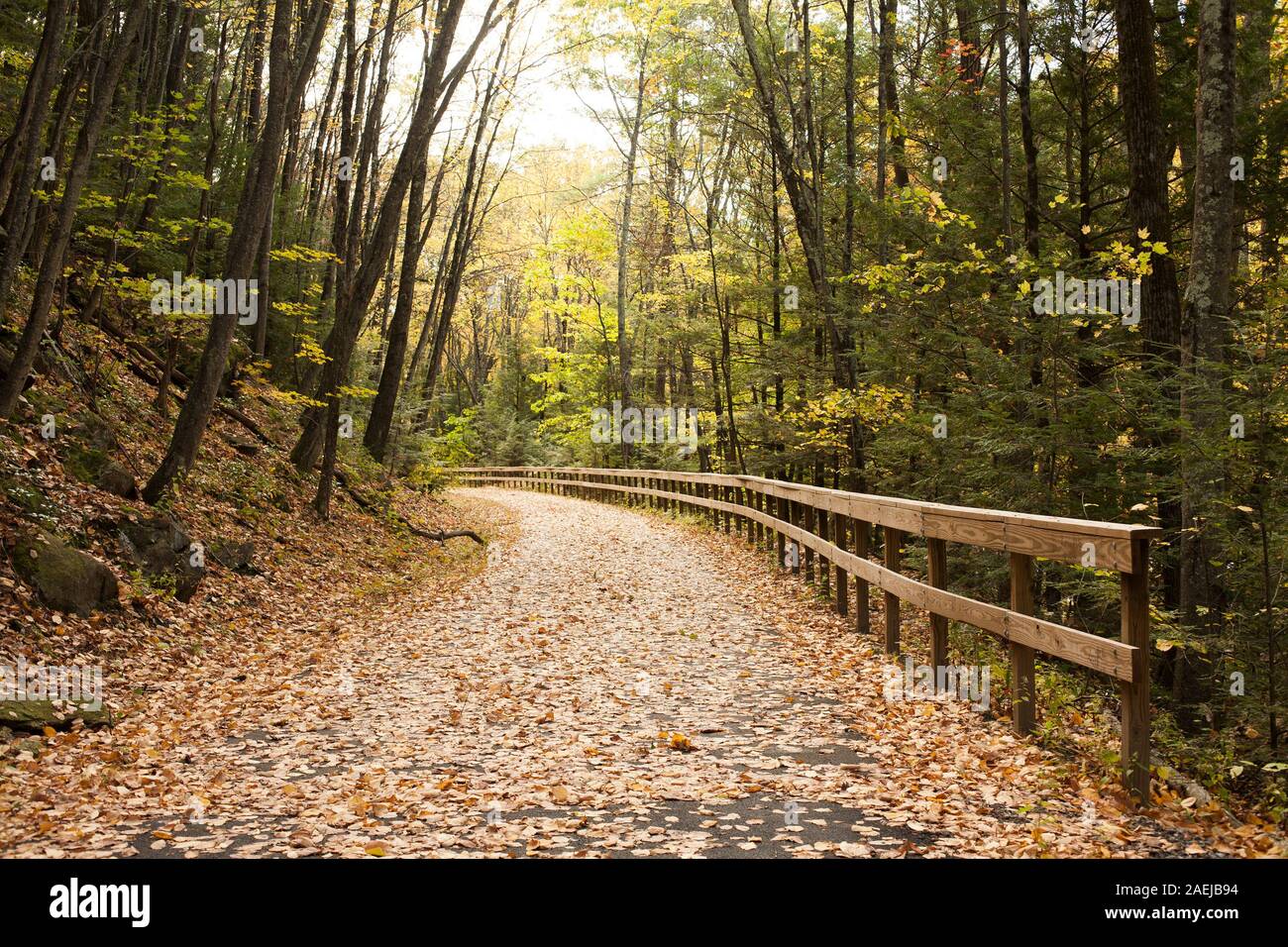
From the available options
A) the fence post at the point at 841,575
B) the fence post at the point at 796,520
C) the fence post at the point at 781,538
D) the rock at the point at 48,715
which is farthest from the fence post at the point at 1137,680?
the fence post at the point at 781,538

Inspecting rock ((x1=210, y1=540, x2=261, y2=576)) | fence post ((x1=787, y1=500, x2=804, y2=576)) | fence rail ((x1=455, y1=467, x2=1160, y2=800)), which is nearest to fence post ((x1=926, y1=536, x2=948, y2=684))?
fence rail ((x1=455, y1=467, x2=1160, y2=800))

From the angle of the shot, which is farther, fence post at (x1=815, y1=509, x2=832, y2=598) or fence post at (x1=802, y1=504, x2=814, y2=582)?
fence post at (x1=802, y1=504, x2=814, y2=582)

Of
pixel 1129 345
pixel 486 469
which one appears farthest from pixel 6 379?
pixel 486 469

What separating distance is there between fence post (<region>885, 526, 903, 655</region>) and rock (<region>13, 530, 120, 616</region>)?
6475 millimetres

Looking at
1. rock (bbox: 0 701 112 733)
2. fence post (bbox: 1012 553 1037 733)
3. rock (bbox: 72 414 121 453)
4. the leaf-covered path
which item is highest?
rock (bbox: 72 414 121 453)

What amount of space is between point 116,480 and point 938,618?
8.06 metres

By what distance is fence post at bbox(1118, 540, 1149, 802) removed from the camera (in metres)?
3.99

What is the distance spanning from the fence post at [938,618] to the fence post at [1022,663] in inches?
41.0

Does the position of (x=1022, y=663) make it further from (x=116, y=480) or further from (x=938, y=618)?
(x=116, y=480)

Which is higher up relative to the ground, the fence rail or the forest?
the forest

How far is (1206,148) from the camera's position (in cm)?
693

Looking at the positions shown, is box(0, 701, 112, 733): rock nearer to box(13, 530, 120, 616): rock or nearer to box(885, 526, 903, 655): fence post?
box(13, 530, 120, 616): rock

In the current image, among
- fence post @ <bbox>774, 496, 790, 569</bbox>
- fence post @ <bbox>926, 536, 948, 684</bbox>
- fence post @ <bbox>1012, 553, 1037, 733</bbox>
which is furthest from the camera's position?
fence post @ <bbox>774, 496, 790, 569</bbox>
